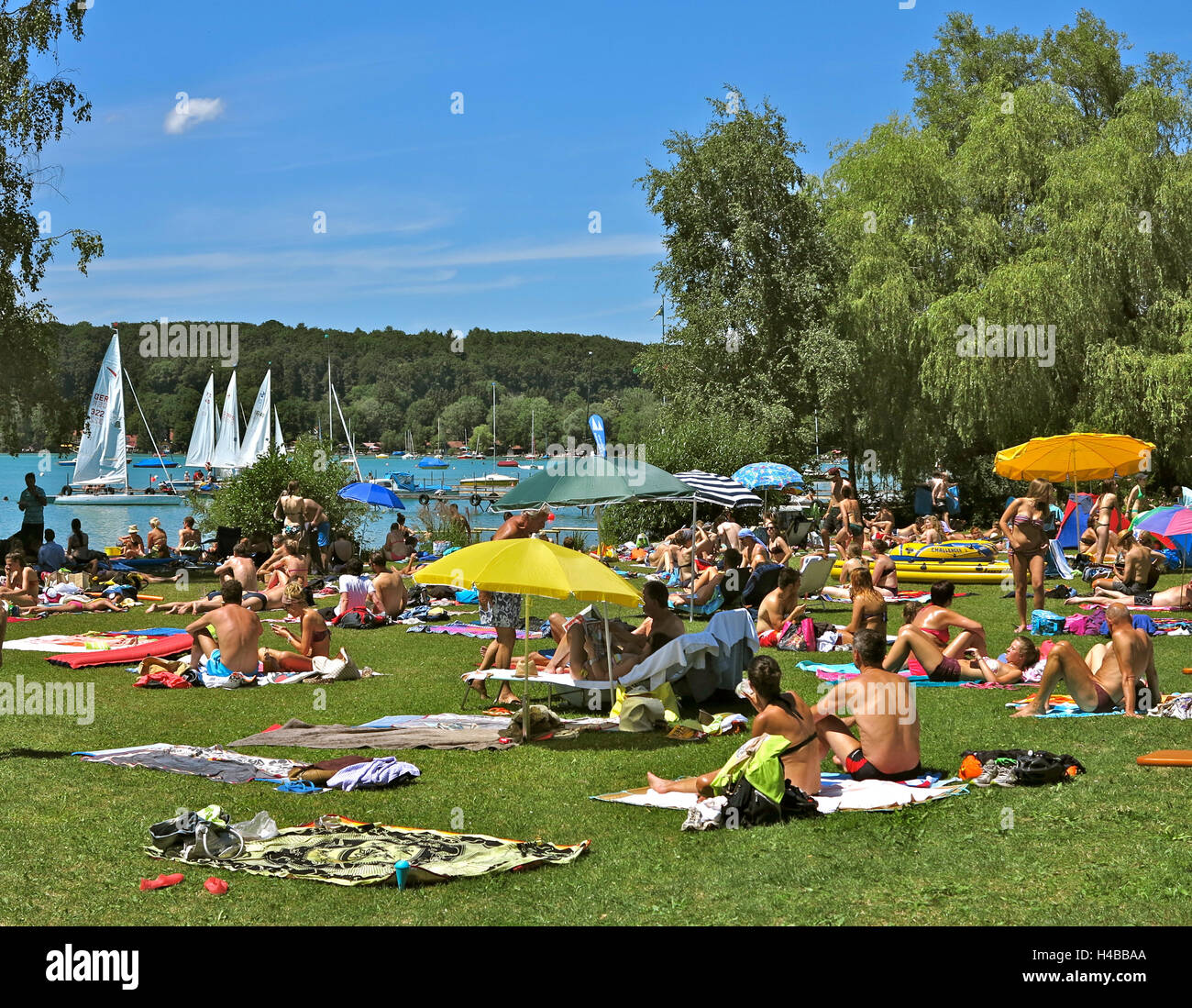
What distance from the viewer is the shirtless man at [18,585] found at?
1738 cm

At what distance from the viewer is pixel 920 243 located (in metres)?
31.5

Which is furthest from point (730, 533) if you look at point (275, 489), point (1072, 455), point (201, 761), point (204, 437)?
point (204, 437)

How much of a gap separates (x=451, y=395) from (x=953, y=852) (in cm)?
13157

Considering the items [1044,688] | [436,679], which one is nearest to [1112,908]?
[1044,688]

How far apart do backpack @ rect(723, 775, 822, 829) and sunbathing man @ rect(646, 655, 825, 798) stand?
21 centimetres

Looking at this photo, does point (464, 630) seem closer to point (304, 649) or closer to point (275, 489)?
point (304, 649)

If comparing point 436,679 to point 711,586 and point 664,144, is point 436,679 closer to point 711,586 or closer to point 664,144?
point 711,586

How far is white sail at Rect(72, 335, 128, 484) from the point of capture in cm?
3781

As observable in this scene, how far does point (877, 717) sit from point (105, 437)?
36197 millimetres

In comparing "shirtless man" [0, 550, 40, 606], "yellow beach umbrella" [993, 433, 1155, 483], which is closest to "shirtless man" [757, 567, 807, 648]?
"yellow beach umbrella" [993, 433, 1155, 483]

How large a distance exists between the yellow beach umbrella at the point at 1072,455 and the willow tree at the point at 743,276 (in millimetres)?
12550

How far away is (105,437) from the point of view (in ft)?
128

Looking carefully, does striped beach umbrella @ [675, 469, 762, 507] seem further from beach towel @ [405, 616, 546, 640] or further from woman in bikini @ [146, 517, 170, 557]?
woman in bikini @ [146, 517, 170, 557]

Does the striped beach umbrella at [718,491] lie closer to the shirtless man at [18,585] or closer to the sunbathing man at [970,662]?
the sunbathing man at [970,662]
